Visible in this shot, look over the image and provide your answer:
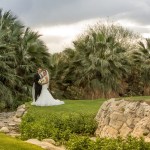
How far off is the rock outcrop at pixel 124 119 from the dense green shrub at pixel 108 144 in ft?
4.09

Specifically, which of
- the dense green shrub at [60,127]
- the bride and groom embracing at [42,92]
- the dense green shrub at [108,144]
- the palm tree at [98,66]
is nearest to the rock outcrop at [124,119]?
the dense green shrub at [60,127]

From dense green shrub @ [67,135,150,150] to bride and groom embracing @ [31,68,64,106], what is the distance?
11.3 meters

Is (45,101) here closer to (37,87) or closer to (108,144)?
(37,87)

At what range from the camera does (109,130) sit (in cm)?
1239

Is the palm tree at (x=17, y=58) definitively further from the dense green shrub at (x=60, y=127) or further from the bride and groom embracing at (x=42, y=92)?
the dense green shrub at (x=60, y=127)

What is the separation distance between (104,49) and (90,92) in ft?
10.9

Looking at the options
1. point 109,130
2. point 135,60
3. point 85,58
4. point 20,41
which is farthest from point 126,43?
point 109,130

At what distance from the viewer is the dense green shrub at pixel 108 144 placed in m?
9.47

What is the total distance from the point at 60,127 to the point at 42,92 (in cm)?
891

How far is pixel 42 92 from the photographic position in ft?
72.3

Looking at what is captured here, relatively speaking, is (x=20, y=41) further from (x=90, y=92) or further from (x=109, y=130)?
(x=109, y=130)

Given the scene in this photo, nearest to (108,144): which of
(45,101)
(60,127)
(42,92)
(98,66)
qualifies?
(60,127)

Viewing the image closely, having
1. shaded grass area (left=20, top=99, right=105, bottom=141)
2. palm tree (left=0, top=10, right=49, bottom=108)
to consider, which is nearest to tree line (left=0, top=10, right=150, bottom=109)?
palm tree (left=0, top=10, right=49, bottom=108)

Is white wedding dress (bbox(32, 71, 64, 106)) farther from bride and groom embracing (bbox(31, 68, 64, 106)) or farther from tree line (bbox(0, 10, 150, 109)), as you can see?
tree line (bbox(0, 10, 150, 109))
